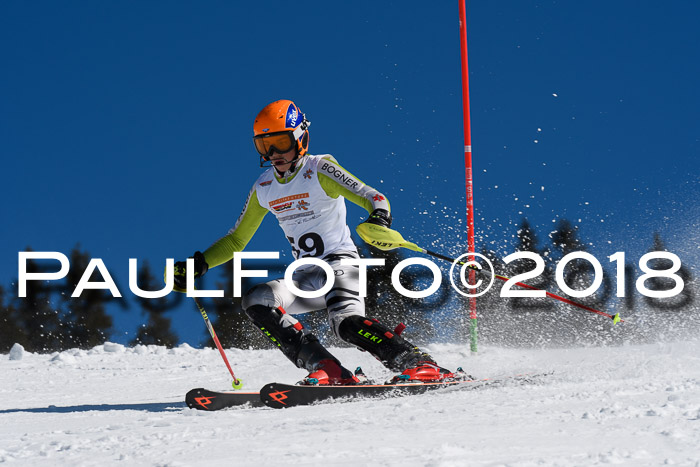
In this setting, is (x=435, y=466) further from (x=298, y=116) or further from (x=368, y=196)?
(x=298, y=116)

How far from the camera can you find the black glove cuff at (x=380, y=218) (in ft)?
14.1

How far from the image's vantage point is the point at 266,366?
738 cm

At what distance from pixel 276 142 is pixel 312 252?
812 mm

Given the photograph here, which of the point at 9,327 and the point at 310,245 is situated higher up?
the point at 310,245

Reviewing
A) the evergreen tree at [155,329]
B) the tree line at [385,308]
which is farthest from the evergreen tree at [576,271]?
the evergreen tree at [155,329]

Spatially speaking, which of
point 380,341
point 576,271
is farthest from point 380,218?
point 576,271

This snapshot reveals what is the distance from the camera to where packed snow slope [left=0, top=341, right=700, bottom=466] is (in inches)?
86.2

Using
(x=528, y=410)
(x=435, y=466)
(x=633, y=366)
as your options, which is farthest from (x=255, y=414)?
(x=633, y=366)

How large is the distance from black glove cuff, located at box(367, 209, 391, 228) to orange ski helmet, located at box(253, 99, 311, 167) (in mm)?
779

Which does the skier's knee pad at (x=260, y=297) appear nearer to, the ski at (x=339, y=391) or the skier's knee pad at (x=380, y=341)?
the skier's knee pad at (x=380, y=341)

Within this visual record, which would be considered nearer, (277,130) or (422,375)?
(422,375)

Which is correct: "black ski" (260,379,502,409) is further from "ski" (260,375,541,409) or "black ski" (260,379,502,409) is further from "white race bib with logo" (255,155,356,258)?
"white race bib with logo" (255,155,356,258)

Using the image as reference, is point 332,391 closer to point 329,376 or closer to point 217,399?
point 329,376

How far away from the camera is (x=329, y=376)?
416 centimetres
